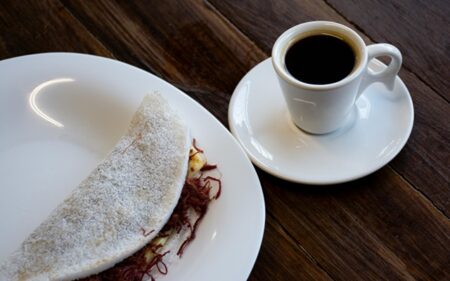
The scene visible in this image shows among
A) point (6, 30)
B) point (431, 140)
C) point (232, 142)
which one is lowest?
point (431, 140)

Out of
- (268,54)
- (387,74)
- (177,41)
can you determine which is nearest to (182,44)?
(177,41)

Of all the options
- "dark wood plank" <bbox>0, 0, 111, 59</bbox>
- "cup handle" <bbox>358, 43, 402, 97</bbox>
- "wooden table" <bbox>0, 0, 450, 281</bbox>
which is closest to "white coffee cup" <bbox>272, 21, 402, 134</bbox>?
"cup handle" <bbox>358, 43, 402, 97</bbox>

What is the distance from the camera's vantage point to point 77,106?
41.1 inches

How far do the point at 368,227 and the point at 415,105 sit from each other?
239 mm

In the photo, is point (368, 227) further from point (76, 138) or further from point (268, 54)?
A: point (76, 138)

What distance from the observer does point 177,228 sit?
2.93 ft

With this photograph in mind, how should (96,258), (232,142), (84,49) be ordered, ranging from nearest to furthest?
(96,258), (232,142), (84,49)

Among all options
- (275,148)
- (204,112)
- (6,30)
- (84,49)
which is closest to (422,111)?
(275,148)

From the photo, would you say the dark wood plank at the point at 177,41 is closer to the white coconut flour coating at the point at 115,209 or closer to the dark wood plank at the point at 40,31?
the dark wood plank at the point at 40,31

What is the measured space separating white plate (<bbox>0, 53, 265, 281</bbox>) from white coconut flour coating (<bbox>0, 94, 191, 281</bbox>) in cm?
6

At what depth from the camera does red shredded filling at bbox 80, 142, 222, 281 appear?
2.81ft

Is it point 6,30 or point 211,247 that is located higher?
point 6,30

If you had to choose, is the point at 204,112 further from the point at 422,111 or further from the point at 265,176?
the point at 422,111

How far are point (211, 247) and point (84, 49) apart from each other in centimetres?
50
